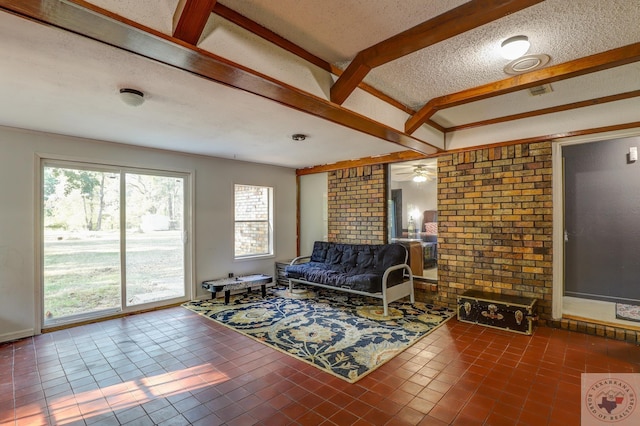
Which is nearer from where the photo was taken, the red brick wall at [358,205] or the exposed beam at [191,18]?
the exposed beam at [191,18]

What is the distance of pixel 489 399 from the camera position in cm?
218

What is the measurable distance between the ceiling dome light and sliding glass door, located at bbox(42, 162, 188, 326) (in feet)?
14.1

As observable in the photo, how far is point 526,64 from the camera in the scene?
7.45 ft

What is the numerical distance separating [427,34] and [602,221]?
14.4 ft

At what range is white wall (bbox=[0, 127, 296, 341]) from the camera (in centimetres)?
335

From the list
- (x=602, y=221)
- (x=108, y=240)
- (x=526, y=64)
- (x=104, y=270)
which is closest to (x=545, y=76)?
(x=526, y=64)

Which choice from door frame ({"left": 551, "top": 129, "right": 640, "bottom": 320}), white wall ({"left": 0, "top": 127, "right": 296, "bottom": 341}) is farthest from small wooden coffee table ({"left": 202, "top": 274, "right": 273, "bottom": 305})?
door frame ({"left": 551, "top": 129, "right": 640, "bottom": 320})

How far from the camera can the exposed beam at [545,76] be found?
207 cm

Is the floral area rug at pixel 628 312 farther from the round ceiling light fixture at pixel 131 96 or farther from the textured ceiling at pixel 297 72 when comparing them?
the round ceiling light fixture at pixel 131 96

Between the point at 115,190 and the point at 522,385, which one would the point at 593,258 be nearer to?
the point at 522,385

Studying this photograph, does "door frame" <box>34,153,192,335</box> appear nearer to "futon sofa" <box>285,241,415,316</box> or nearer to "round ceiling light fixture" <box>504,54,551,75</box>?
"futon sofa" <box>285,241,415,316</box>

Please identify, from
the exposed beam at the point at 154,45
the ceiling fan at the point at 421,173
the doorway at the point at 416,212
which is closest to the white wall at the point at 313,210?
the doorway at the point at 416,212

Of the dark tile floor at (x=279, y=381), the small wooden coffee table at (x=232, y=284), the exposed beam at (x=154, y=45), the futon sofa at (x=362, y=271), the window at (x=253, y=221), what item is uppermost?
the exposed beam at (x=154, y=45)

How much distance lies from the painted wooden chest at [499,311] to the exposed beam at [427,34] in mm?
2814
